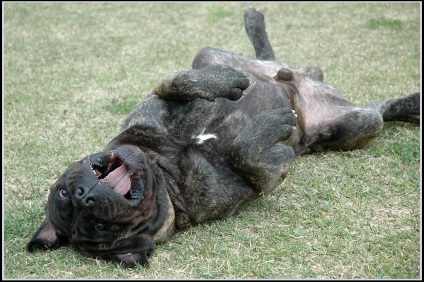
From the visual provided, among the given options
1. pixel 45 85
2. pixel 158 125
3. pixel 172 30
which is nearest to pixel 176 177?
pixel 158 125

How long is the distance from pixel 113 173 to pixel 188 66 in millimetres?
4526

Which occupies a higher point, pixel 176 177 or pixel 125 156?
pixel 125 156

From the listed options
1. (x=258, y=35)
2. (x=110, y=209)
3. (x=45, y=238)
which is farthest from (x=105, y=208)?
(x=258, y=35)

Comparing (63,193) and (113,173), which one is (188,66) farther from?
(63,193)

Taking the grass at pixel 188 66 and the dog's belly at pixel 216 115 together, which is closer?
the grass at pixel 188 66

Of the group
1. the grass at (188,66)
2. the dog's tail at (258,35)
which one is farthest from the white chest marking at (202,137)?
the dog's tail at (258,35)

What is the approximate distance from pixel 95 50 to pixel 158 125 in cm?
486

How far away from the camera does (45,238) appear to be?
15.2ft

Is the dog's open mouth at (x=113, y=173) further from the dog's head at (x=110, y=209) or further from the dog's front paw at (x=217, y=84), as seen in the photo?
the dog's front paw at (x=217, y=84)

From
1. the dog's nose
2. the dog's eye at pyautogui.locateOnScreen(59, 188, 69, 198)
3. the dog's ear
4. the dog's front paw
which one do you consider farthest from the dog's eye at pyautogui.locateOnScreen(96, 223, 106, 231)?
the dog's front paw

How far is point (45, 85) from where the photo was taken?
26.8 feet

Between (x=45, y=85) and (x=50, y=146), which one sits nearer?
(x=50, y=146)

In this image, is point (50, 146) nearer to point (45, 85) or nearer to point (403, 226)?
point (45, 85)

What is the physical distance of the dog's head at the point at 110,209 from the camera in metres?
4.25
